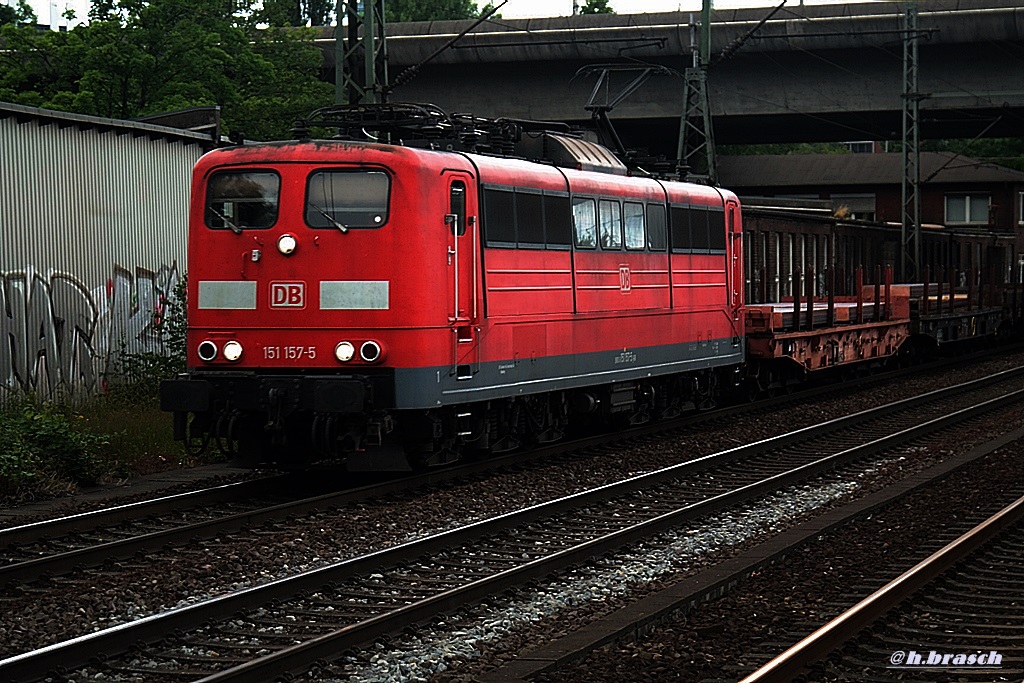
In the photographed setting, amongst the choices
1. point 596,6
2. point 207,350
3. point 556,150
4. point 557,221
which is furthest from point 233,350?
point 596,6

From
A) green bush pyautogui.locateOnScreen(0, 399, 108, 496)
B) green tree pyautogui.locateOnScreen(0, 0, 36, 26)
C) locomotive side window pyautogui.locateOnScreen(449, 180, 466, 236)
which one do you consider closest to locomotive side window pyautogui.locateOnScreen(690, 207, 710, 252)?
locomotive side window pyautogui.locateOnScreen(449, 180, 466, 236)

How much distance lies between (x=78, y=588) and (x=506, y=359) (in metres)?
5.92

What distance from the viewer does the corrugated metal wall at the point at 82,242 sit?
17.8 m

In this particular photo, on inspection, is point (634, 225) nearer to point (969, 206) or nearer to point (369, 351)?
point (369, 351)

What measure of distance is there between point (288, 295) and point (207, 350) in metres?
0.90

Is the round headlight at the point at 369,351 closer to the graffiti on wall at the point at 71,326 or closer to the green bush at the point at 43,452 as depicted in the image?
the green bush at the point at 43,452

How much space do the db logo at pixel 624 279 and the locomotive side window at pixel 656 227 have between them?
71 centimetres

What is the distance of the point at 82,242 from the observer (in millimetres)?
19047

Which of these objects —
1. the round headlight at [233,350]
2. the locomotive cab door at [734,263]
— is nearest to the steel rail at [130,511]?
the round headlight at [233,350]

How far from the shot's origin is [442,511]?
12477mm

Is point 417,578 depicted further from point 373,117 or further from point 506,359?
point 373,117

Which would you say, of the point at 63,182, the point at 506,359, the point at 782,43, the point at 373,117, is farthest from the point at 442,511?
the point at 782,43

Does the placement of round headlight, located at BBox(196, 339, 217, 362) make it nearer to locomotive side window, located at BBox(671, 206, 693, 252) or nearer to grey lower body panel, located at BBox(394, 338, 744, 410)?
grey lower body panel, located at BBox(394, 338, 744, 410)

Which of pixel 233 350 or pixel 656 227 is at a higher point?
pixel 656 227
